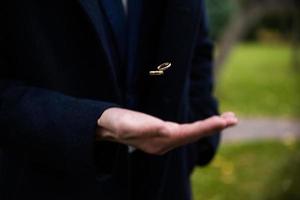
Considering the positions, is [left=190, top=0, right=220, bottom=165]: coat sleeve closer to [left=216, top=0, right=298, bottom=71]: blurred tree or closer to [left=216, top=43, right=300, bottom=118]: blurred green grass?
[left=216, top=43, right=300, bottom=118]: blurred green grass

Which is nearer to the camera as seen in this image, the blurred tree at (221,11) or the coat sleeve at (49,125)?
the coat sleeve at (49,125)

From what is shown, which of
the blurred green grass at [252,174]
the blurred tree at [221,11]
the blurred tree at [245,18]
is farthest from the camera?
the blurred tree at [221,11]

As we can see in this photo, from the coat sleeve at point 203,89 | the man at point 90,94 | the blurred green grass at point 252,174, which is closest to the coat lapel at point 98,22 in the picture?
the man at point 90,94

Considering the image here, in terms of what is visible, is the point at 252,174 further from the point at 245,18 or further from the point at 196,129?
the point at 245,18

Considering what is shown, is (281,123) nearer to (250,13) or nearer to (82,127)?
(250,13)

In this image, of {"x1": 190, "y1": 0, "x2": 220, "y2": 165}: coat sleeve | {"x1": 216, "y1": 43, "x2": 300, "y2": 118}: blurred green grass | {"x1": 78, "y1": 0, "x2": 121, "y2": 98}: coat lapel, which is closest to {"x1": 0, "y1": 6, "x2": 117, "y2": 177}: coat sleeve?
{"x1": 78, "y1": 0, "x2": 121, "y2": 98}: coat lapel

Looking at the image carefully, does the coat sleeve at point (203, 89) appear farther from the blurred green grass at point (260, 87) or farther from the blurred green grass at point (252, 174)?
the blurred green grass at point (260, 87)

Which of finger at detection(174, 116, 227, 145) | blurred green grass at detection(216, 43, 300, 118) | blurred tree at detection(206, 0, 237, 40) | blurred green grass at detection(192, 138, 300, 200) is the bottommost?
blurred green grass at detection(216, 43, 300, 118)
